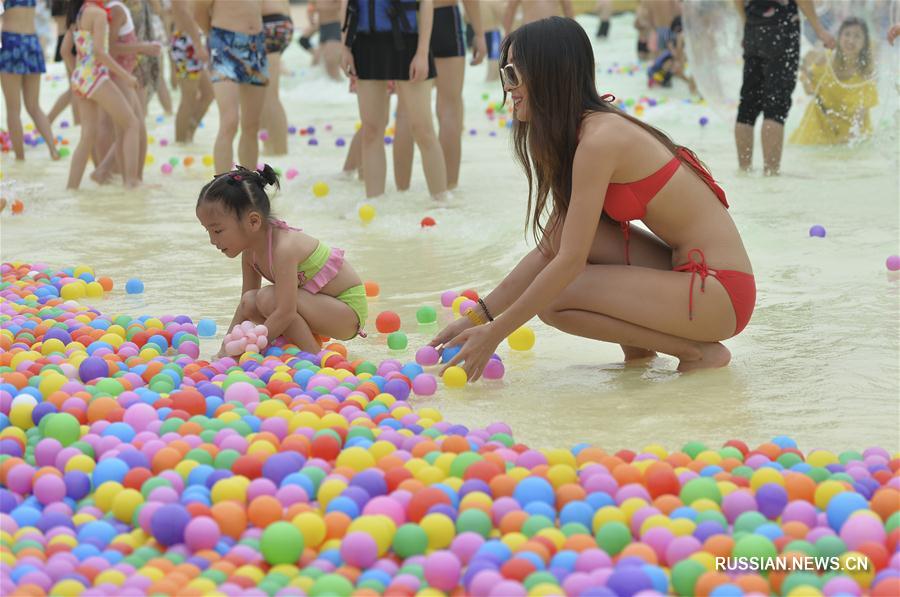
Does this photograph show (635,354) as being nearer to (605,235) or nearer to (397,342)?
(605,235)

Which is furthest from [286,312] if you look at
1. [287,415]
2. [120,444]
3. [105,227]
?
[105,227]

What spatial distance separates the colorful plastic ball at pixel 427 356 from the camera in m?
4.06

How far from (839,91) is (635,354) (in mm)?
6203

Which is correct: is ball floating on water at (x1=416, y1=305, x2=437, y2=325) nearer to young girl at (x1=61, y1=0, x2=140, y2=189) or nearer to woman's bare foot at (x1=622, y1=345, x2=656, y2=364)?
woman's bare foot at (x1=622, y1=345, x2=656, y2=364)

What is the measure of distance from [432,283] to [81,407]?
7.91 feet

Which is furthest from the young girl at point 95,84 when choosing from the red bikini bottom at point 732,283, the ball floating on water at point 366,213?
the red bikini bottom at point 732,283

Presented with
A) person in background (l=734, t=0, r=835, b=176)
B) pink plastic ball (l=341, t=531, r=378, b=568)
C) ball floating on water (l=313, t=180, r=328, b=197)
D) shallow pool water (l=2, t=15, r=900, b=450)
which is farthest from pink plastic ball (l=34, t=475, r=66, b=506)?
person in background (l=734, t=0, r=835, b=176)

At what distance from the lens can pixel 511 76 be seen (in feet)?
12.2

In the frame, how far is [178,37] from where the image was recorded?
1012cm

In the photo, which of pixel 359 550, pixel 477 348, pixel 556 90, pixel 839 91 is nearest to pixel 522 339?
pixel 477 348

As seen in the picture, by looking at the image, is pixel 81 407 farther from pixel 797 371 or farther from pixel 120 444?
pixel 797 371

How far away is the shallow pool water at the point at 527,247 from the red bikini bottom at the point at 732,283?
0.23 meters

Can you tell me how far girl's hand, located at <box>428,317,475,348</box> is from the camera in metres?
4.10

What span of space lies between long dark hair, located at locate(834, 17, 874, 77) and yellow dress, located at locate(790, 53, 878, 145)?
5.1 inches
